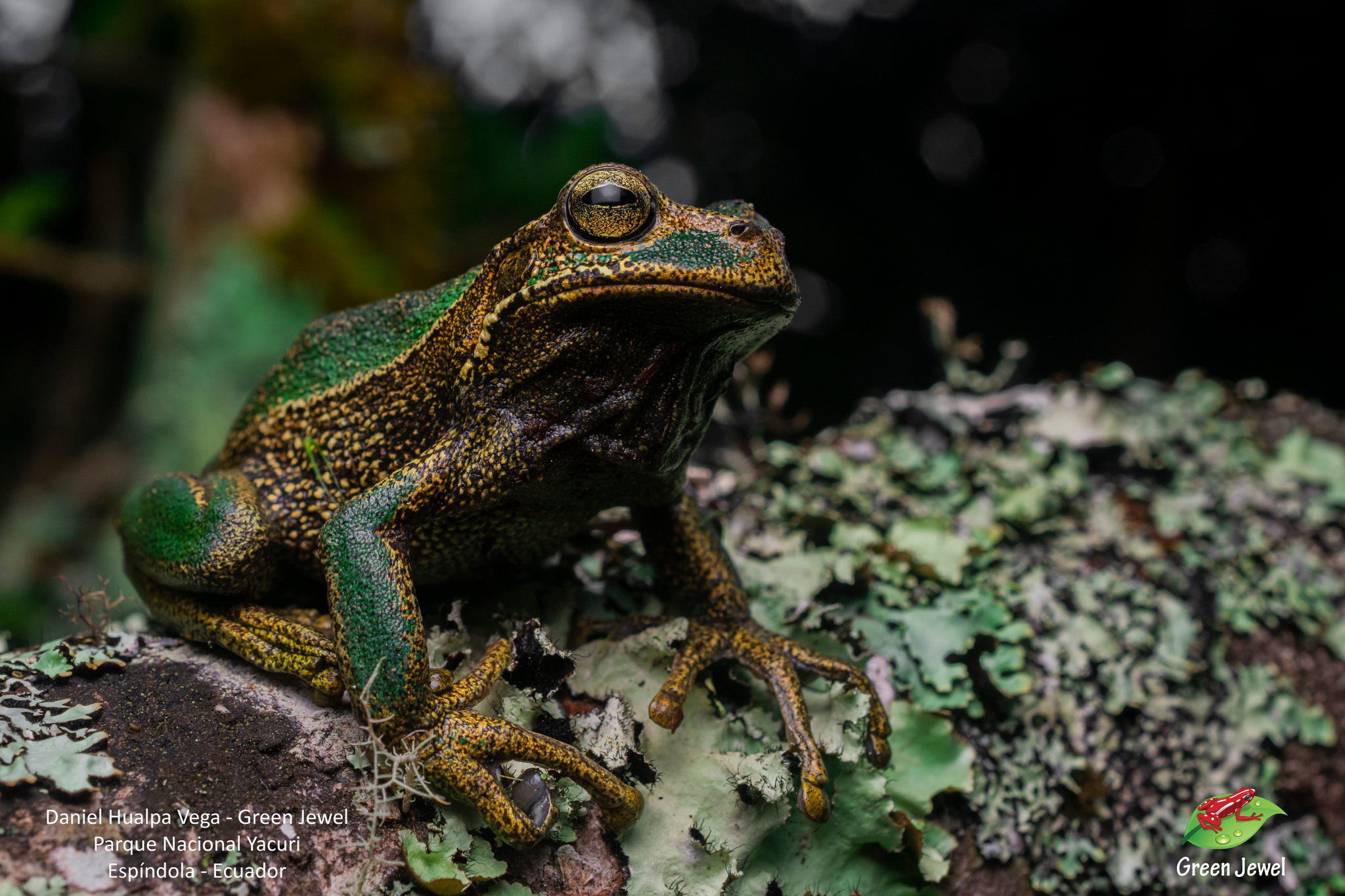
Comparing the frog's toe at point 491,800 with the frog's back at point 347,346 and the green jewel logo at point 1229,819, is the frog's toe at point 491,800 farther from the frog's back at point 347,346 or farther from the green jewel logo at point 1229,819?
the green jewel logo at point 1229,819

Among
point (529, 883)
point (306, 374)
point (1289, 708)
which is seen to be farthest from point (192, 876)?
point (1289, 708)

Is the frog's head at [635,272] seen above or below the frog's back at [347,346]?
above

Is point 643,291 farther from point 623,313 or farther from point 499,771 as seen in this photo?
point 499,771

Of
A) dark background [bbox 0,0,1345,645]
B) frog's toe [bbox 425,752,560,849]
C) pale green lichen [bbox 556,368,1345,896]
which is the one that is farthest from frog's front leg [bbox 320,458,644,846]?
dark background [bbox 0,0,1345,645]

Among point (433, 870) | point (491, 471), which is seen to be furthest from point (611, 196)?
point (433, 870)

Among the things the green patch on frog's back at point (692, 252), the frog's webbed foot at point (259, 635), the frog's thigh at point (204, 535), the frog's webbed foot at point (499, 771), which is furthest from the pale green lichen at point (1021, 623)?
the green patch on frog's back at point (692, 252)

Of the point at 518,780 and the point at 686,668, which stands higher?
the point at 686,668

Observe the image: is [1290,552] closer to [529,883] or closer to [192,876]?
[529,883]
